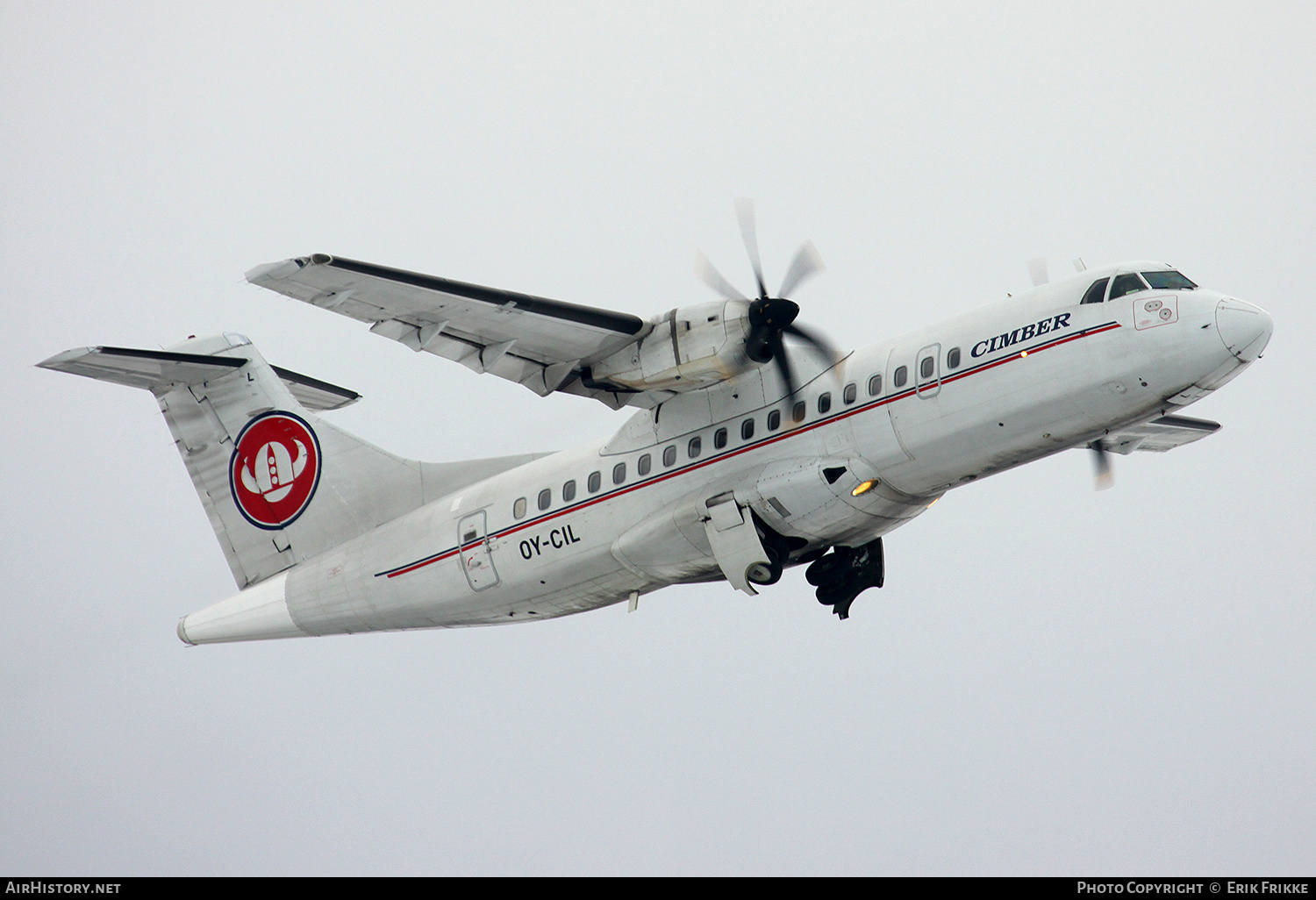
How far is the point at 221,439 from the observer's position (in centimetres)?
1684

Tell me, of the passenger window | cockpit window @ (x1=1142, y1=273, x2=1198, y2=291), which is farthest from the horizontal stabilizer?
cockpit window @ (x1=1142, y1=273, x2=1198, y2=291)

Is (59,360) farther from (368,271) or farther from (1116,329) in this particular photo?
(1116,329)

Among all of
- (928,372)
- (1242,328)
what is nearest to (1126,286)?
(1242,328)

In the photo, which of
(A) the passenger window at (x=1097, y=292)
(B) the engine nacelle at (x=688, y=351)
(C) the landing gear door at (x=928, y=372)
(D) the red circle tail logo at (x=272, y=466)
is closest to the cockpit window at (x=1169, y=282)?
(A) the passenger window at (x=1097, y=292)

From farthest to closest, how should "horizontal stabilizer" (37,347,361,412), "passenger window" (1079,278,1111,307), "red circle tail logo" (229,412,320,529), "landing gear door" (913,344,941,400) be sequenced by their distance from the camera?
"red circle tail logo" (229,412,320,529) → "horizontal stabilizer" (37,347,361,412) → "landing gear door" (913,344,941,400) → "passenger window" (1079,278,1111,307)

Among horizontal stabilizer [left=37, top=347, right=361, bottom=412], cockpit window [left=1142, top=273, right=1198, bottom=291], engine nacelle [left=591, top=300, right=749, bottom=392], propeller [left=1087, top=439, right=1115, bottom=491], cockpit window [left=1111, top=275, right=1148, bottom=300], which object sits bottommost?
propeller [left=1087, top=439, right=1115, bottom=491]

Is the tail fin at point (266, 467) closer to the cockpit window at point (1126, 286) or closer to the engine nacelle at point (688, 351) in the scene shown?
the engine nacelle at point (688, 351)

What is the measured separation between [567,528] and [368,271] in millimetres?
3844

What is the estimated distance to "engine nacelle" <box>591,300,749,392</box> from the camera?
13.2 meters

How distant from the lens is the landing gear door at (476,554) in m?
15.1

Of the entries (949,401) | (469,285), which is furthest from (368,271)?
(949,401)

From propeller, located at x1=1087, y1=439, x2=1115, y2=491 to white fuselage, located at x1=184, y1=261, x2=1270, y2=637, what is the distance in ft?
8.78

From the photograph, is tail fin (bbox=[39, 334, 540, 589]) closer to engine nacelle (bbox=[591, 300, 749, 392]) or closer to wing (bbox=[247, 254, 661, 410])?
wing (bbox=[247, 254, 661, 410])

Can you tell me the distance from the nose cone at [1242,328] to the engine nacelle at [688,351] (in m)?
4.44
